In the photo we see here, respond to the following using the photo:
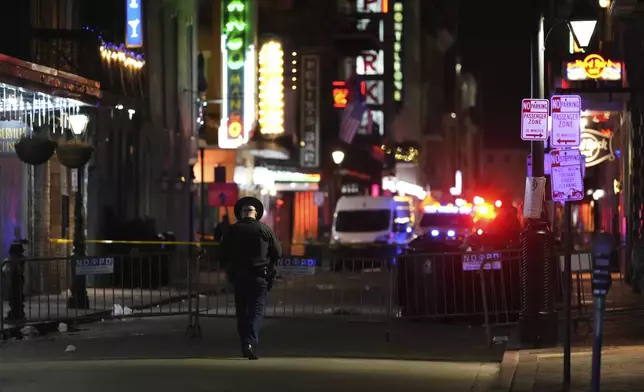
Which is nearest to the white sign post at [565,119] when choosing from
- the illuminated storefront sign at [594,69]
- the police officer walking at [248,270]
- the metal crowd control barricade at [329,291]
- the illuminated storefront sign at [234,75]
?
the police officer walking at [248,270]

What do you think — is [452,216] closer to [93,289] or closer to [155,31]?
[155,31]

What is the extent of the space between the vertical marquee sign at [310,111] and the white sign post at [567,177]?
38086 mm

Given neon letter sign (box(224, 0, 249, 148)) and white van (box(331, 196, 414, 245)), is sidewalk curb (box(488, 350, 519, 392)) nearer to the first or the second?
white van (box(331, 196, 414, 245))

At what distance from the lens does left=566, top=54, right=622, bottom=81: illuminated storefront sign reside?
23.2 m

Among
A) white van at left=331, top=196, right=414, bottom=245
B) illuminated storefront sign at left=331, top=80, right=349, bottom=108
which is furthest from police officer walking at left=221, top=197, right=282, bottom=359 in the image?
illuminated storefront sign at left=331, top=80, right=349, bottom=108

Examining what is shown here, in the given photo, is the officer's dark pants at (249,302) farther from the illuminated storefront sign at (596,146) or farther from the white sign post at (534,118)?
the illuminated storefront sign at (596,146)

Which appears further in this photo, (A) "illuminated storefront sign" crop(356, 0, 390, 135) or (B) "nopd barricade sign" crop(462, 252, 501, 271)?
(A) "illuminated storefront sign" crop(356, 0, 390, 135)

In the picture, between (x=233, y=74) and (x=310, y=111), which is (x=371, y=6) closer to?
(x=310, y=111)

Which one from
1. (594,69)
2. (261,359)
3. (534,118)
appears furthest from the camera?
(594,69)

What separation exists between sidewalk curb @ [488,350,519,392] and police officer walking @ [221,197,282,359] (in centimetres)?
283

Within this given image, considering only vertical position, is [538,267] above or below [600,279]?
below

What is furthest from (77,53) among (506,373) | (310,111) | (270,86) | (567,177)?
(310,111)

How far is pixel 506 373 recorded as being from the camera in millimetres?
11312

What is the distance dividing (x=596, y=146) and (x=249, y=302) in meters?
19.0
